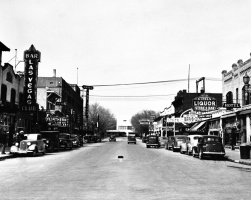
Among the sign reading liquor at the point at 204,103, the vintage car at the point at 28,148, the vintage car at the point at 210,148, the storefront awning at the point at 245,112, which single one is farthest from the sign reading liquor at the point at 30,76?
the storefront awning at the point at 245,112

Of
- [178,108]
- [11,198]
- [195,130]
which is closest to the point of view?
[11,198]

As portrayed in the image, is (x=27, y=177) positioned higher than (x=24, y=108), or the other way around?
(x=24, y=108)

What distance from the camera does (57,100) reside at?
207 feet

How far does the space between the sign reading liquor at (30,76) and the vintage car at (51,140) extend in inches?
241

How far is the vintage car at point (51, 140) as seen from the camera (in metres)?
32.5

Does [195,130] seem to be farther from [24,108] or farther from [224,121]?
[24,108]

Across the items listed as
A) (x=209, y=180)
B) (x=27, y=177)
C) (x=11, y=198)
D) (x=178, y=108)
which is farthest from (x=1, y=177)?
(x=178, y=108)

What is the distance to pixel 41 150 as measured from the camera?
27.5m

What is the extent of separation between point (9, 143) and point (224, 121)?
24.9m

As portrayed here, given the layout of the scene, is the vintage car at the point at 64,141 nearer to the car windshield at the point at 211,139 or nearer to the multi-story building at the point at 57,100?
the multi-story building at the point at 57,100

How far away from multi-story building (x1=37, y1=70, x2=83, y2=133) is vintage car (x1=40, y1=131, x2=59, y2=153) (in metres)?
17.6

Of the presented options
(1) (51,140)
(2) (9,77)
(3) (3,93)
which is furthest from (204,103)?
(2) (9,77)

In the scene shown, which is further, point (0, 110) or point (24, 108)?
point (24, 108)

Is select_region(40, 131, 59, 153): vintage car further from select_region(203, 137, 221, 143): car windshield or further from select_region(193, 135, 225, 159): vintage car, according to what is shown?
select_region(203, 137, 221, 143): car windshield
